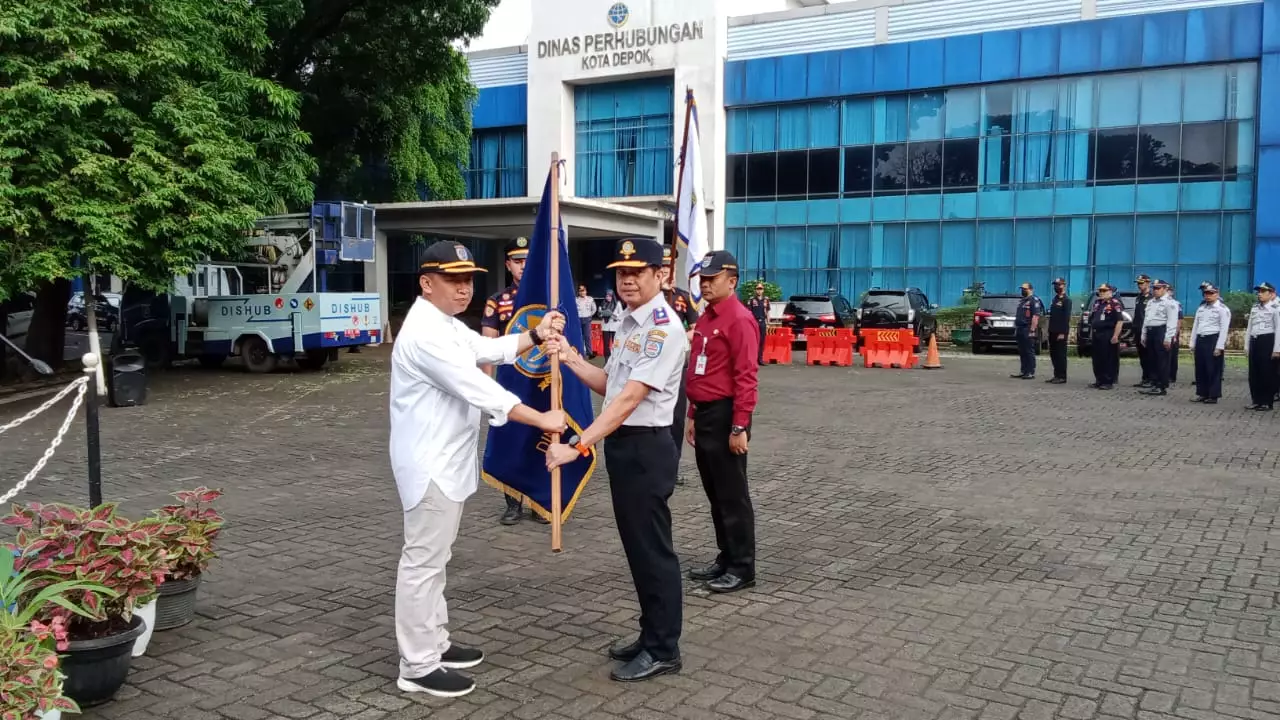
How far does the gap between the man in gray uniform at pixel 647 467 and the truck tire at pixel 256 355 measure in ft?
54.0

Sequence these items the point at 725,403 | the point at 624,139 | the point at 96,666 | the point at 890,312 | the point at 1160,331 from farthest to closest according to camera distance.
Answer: the point at 624,139 → the point at 890,312 → the point at 1160,331 → the point at 725,403 → the point at 96,666

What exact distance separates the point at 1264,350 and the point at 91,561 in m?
15.1

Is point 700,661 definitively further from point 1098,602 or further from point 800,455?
point 800,455

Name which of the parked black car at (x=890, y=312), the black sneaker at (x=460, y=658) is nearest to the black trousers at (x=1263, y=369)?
the parked black car at (x=890, y=312)

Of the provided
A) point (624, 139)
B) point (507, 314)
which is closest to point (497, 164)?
point (624, 139)

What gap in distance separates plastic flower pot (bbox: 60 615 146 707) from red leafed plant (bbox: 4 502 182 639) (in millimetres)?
99

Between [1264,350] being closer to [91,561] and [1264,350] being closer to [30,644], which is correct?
[91,561]

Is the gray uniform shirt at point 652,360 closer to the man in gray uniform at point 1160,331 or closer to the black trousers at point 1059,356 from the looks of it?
the man in gray uniform at point 1160,331

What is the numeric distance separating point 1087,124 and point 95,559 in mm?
34914

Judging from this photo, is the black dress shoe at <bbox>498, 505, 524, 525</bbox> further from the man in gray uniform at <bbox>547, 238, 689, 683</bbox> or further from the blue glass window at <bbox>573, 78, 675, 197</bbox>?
the blue glass window at <bbox>573, 78, 675, 197</bbox>

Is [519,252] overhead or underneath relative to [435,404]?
overhead

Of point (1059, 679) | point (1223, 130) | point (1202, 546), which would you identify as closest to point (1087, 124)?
point (1223, 130)

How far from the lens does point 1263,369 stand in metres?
14.0

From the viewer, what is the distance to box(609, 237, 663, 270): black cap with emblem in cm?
445
